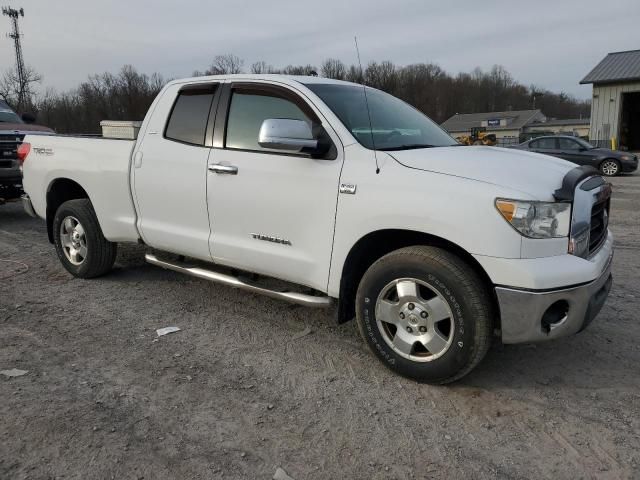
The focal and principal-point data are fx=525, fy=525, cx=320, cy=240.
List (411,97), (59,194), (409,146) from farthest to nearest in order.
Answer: (411,97) → (59,194) → (409,146)

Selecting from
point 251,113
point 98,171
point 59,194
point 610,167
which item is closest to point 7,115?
point 59,194

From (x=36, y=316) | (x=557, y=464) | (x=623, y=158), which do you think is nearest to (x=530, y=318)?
(x=557, y=464)

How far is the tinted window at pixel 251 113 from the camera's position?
3884 mm

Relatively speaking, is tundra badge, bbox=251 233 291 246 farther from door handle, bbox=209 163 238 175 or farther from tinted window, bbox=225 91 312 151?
tinted window, bbox=225 91 312 151

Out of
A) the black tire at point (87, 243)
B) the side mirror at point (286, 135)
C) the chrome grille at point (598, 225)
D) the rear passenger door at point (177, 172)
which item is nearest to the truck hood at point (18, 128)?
the black tire at point (87, 243)

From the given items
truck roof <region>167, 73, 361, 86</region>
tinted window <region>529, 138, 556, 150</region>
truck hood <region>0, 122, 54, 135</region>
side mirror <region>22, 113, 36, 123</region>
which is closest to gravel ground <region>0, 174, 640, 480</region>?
truck roof <region>167, 73, 361, 86</region>

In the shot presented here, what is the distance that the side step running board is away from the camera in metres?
3.68

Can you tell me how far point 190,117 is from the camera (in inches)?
174

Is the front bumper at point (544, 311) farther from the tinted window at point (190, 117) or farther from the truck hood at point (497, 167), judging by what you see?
the tinted window at point (190, 117)

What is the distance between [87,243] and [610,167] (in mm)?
18700

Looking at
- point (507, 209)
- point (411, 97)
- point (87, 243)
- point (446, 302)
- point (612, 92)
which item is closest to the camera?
point (507, 209)

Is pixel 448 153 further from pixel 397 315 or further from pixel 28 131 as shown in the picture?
pixel 28 131

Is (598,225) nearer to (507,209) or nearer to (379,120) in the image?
(507,209)

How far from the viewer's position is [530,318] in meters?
2.93
